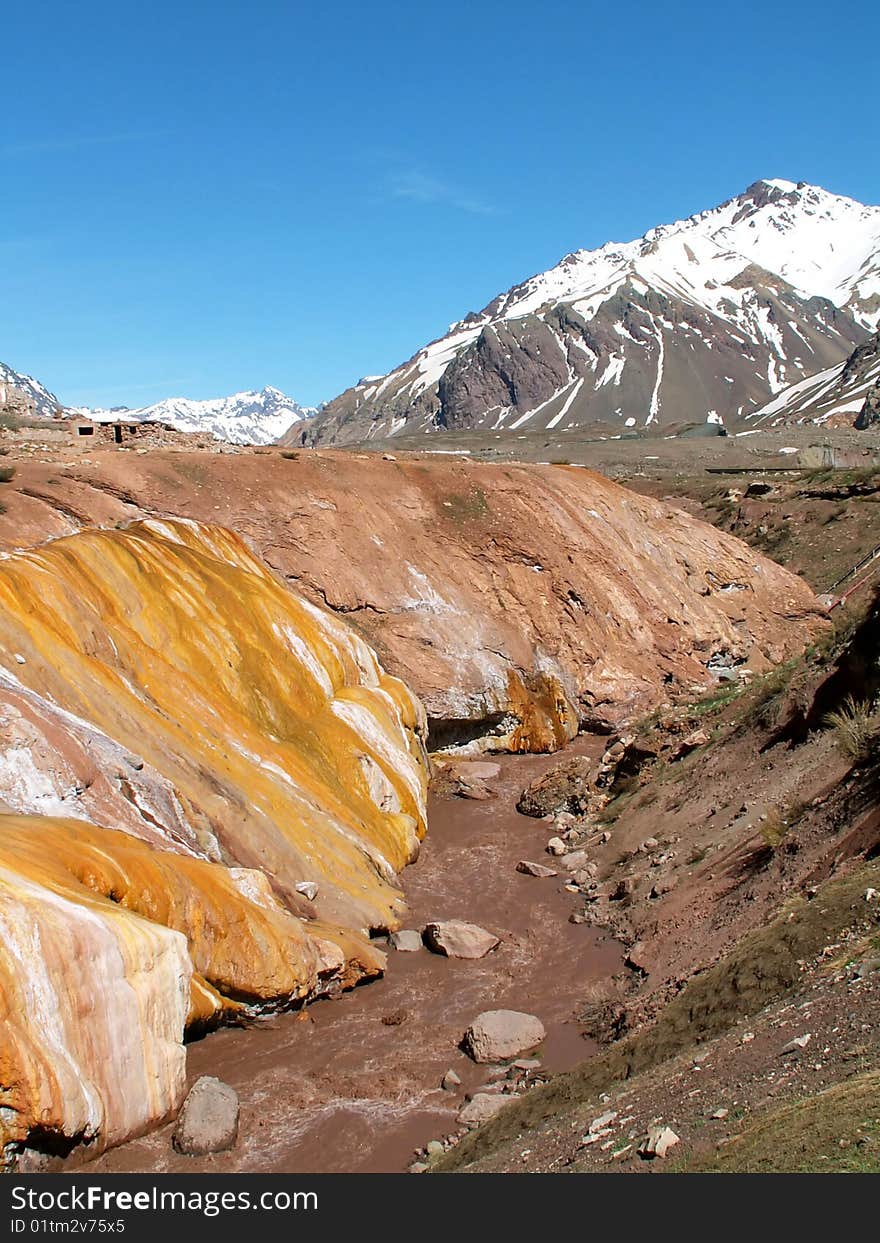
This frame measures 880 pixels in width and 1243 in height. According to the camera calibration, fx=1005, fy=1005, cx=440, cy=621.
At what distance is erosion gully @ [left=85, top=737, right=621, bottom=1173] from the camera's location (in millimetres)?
10828

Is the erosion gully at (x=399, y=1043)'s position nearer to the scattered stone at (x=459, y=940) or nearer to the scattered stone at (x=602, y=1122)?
the scattered stone at (x=459, y=940)

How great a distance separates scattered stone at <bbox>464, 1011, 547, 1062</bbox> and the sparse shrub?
6.32 metres

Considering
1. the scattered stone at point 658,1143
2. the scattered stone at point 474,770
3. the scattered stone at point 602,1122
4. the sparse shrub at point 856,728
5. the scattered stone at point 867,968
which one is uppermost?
the sparse shrub at point 856,728

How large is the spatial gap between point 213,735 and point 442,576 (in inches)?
497

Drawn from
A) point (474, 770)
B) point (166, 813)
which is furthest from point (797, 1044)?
point (474, 770)

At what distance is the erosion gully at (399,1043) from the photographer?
35.5 feet

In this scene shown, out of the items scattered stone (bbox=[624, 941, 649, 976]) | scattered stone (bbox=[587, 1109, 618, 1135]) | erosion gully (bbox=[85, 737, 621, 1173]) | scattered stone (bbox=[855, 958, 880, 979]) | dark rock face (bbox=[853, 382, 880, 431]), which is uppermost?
dark rock face (bbox=[853, 382, 880, 431])

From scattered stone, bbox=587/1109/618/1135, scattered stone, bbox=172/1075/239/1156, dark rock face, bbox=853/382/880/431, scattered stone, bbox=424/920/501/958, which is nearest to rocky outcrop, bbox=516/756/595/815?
scattered stone, bbox=424/920/501/958

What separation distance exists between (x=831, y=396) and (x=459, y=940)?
160 metres

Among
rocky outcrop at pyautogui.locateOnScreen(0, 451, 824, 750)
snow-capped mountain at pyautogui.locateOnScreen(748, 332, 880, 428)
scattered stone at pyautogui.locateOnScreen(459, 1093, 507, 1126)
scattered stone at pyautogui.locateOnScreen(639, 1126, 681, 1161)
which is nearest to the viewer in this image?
scattered stone at pyautogui.locateOnScreen(639, 1126, 681, 1161)

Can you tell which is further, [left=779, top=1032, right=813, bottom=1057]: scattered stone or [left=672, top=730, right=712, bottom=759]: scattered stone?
[left=672, top=730, right=712, bottom=759]: scattered stone

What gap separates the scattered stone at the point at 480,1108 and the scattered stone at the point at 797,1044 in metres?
3.98

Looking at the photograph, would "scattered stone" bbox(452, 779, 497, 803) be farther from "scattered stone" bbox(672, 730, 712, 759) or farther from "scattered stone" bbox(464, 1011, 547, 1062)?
"scattered stone" bbox(464, 1011, 547, 1062)

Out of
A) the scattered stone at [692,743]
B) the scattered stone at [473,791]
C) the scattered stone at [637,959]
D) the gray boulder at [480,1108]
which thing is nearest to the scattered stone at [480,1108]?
the gray boulder at [480,1108]
